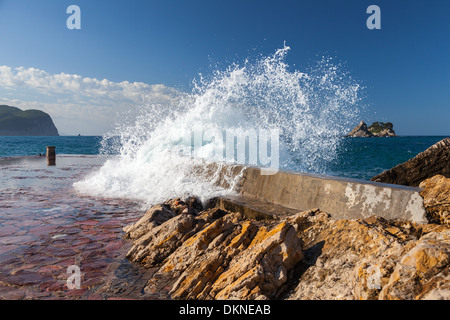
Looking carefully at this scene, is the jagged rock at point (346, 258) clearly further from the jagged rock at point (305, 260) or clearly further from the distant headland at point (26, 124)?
the distant headland at point (26, 124)

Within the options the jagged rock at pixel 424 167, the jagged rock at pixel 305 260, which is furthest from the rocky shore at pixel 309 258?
the jagged rock at pixel 424 167

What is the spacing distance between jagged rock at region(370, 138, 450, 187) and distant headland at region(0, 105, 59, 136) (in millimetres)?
164043

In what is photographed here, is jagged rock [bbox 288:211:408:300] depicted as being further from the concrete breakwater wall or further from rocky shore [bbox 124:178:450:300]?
the concrete breakwater wall

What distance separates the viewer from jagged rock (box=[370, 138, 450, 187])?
409 centimetres

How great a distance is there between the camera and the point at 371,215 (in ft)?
10.2

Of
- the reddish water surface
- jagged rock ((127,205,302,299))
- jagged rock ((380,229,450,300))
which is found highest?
jagged rock ((380,229,450,300))

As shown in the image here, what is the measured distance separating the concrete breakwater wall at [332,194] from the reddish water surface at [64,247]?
2.20m

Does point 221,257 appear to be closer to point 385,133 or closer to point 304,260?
point 304,260

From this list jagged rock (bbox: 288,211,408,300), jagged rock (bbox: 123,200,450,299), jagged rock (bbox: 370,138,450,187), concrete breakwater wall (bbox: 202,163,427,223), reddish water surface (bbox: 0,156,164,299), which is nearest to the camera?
jagged rock (bbox: 123,200,450,299)

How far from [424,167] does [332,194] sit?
179 cm

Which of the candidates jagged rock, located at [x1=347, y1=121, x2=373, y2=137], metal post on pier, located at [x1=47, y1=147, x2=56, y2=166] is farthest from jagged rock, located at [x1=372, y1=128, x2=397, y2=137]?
metal post on pier, located at [x1=47, y1=147, x2=56, y2=166]

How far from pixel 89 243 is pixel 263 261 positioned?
2.53m
